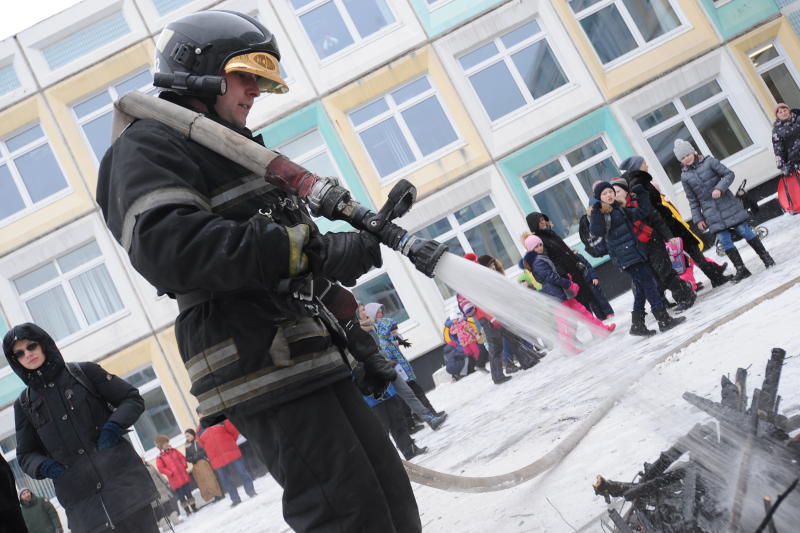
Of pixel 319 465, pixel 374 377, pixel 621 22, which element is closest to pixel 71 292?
pixel 621 22

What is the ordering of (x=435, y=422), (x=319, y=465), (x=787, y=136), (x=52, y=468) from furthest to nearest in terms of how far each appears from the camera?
1. (x=787, y=136)
2. (x=435, y=422)
3. (x=52, y=468)
4. (x=319, y=465)

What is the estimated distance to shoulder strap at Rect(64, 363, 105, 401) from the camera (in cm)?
452

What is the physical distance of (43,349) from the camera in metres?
4.43

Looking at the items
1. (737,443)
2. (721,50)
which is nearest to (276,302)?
(737,443)

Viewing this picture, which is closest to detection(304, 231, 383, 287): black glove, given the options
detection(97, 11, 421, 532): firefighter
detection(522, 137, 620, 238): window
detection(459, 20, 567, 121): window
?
detection(97, 11, 421, 532): firefighter

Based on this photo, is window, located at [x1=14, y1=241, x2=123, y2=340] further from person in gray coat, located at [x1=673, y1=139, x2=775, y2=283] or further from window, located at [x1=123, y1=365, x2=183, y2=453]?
person in gray coat, located at [x1=673, y1=139, x2=775, y2=283]

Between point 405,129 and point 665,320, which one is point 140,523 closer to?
point 665,320

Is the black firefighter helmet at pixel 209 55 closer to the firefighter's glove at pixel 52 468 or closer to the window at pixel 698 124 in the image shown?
the firefighter's glove at pixel 52 468

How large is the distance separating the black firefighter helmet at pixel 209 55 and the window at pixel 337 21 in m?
16.2

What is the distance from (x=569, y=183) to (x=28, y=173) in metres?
13.6

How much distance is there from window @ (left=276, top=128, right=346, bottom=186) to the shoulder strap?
45.5 feet

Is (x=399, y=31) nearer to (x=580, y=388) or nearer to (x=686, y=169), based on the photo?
(x=686, y=169)

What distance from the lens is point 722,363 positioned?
4207 millimetres

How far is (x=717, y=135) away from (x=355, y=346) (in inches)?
678
